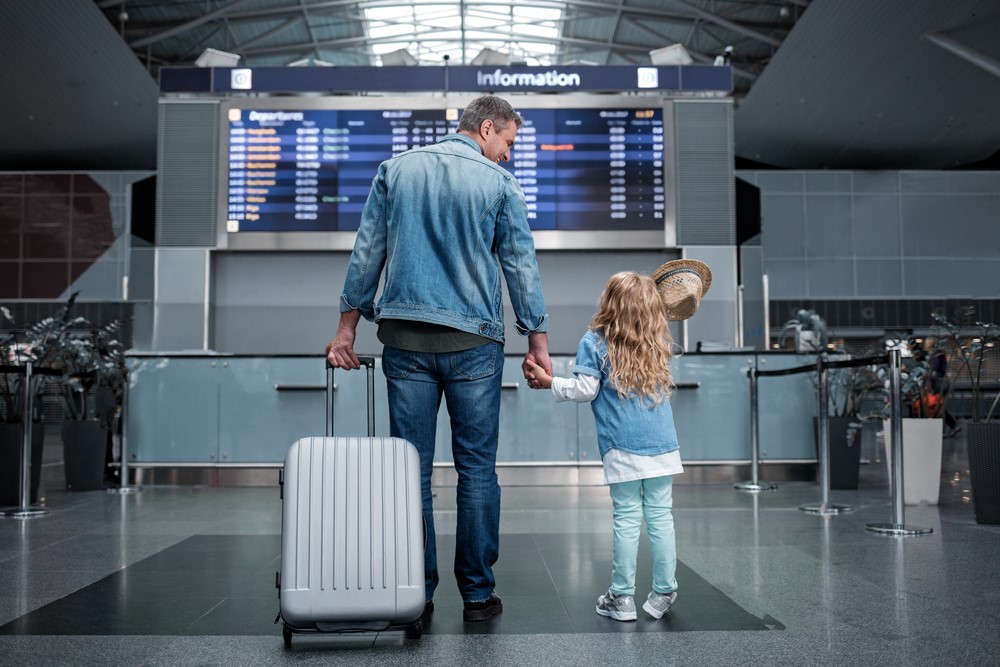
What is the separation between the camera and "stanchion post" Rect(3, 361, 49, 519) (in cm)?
492

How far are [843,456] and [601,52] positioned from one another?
49.4ft

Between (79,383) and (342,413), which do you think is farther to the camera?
(342,413)

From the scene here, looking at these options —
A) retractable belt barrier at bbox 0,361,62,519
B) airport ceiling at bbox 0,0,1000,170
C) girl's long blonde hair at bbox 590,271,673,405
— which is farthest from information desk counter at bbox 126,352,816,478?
airport ceiling at bbox 0,0,1000,170

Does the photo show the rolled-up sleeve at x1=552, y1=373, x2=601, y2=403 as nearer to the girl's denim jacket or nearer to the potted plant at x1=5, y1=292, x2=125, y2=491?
the girl's denim jacket

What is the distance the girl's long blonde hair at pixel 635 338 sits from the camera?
2701mm

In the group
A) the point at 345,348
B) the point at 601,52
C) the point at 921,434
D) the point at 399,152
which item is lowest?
the point at 921,434

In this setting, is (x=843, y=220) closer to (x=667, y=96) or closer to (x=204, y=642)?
(x=667, y=96)

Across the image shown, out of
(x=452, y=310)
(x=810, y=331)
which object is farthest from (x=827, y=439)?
(x=452, y=310)

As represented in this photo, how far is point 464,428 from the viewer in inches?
103

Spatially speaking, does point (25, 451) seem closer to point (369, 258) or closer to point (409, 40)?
point (369, 258)

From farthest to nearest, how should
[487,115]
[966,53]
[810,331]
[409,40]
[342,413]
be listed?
1. [409,40]
2. [966,53]
3. [810,331]
4. [342,413]
5. [487,115]

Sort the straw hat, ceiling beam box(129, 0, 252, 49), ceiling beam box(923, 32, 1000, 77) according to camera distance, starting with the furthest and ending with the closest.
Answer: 1. ceiling beam box(129, 0, 252, 49)
2. ceiling beam box(923, 32, 1000, 77)
3. the straw hat

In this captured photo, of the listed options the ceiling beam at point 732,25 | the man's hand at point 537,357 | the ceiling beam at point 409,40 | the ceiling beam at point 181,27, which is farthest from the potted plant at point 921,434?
the ceiling beam at point 409,40

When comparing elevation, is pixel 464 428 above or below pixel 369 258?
below
